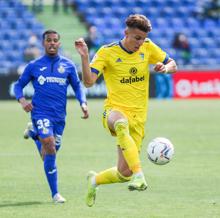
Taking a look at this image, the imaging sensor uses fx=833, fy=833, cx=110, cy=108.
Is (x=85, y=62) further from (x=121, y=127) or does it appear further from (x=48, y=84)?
(x=48, y=84)

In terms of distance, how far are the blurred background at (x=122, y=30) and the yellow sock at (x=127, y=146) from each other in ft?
64.8

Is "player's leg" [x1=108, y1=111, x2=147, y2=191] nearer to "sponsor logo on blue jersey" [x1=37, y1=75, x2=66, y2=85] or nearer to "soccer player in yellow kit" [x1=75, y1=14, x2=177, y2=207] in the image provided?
"soccer player in yellow kit" [x1=75, y1=14, x2=177, y2=207]

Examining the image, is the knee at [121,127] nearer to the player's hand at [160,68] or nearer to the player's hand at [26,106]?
the player's hand at [160,68]

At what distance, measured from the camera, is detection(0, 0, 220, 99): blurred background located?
29031mm

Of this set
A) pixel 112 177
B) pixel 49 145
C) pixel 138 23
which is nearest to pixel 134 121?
pixel 112 177

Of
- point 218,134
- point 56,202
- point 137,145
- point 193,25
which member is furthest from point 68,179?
point 193,25

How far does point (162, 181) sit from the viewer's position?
11.3m

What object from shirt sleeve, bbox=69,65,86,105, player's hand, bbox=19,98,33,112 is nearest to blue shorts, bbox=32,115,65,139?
player's hand, bbox=19,98,33,112

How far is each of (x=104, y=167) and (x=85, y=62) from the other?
15.4 ft

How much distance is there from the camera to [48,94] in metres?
9.98

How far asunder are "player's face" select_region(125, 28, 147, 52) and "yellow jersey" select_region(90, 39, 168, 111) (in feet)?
0.58

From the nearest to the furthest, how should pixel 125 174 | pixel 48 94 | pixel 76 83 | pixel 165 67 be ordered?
pixel 165 67
pixel 125 174
pixel 48 94
pixel 76 83

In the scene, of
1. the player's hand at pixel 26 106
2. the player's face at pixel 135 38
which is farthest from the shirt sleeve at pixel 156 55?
the player's hand at pixel 26 106

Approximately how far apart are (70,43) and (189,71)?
5.95m
